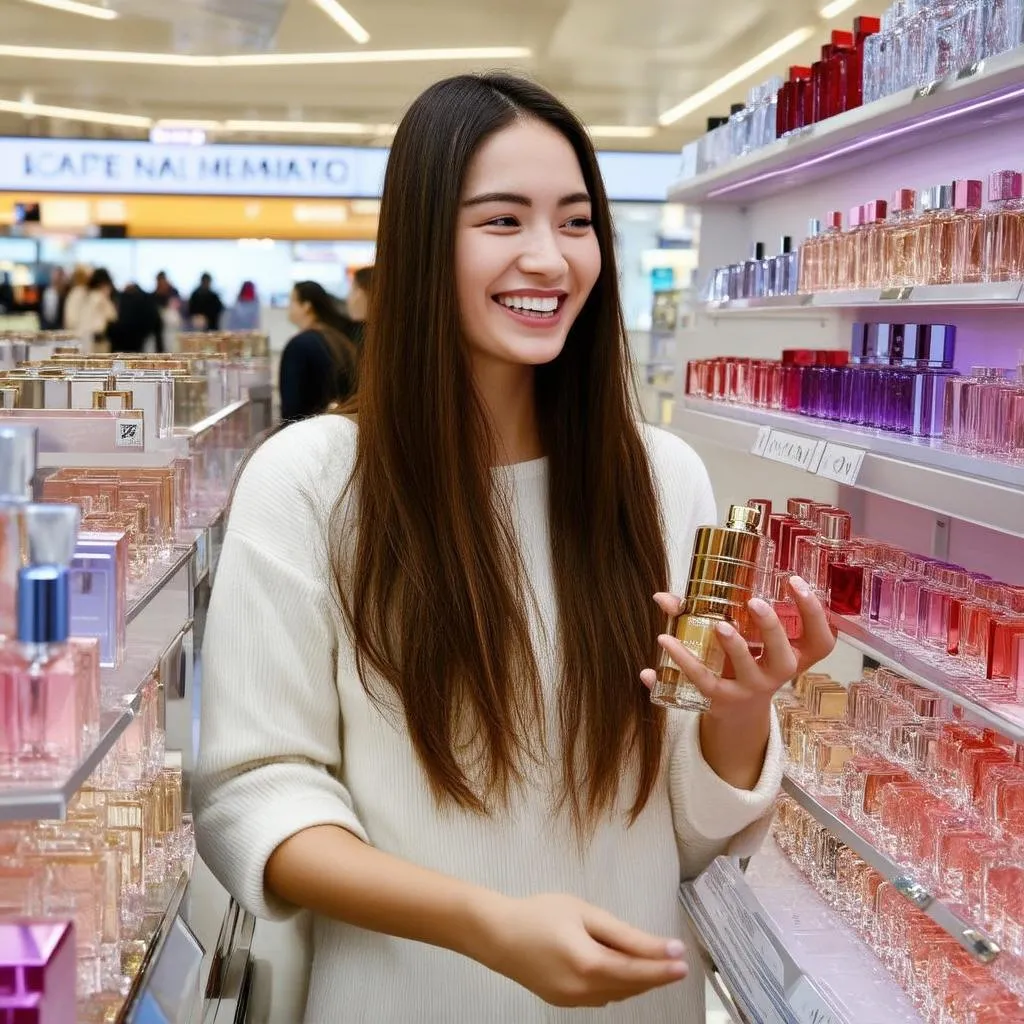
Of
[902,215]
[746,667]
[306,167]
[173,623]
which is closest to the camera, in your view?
[746,667]

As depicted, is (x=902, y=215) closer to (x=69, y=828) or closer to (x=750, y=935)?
(x=750, y=935)

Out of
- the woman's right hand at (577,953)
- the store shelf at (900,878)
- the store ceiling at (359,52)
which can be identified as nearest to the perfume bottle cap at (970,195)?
the store shelf at (900,878)

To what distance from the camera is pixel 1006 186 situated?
2.22 m

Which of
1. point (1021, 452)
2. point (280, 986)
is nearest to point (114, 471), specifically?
point (280, 986)

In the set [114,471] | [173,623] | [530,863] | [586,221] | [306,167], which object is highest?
[306,167]

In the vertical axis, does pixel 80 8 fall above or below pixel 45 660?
above

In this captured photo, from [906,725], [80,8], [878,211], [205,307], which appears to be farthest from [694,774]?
[205,307]

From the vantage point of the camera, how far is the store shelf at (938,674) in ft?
5.86

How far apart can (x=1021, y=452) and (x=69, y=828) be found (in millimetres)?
1419

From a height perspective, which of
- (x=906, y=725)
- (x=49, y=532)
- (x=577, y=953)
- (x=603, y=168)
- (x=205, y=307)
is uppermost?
(x=603, y=168)

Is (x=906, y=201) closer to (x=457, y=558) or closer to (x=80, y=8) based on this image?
(x=457, y=558)

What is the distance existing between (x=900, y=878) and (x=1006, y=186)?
3.66 feet

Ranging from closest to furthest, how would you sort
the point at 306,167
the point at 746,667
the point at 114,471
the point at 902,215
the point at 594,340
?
the point at 746,667, the point at 594,340, the point at 114,471, the point at 902,215, the point at 306,167

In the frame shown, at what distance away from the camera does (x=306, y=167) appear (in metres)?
9.16
